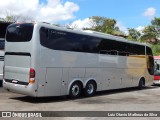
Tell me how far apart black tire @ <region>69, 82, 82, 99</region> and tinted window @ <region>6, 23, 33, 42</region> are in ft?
11.0

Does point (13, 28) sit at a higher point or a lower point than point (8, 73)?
higher

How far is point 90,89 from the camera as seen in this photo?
1622cm

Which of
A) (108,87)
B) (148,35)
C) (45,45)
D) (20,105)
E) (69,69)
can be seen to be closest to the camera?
(20,105)

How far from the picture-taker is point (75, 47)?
14.9 m

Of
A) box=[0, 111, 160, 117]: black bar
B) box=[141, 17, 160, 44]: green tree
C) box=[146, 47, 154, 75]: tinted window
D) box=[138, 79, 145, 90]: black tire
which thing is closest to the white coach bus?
box=[0, 111, 160, 117]: black bar

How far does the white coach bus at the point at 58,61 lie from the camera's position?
42.6 feet

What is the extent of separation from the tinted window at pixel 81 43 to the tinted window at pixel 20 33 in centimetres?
54

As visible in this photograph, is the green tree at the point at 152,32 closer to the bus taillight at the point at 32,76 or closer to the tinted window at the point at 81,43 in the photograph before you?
the tinted window at the point at 81,43

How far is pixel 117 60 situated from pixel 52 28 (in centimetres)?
586

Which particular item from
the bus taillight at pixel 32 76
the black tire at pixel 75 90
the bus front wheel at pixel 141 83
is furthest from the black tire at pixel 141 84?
the bus taillight at pixel 32 76

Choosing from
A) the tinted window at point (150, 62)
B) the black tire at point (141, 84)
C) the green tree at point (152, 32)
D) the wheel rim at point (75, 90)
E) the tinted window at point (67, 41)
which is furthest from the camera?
the green tree at point (152, 32)

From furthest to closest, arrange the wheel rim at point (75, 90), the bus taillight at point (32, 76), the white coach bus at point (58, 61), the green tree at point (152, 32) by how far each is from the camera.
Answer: the green tree at point (152, 32), the wheel rim at point (75, 90), the white coach bus at point (58, 61), the bus taillight at point (32, 76)

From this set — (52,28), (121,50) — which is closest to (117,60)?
(121,50)

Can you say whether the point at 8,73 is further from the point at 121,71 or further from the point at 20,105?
the point at 121,71
